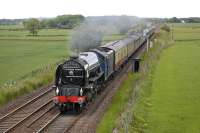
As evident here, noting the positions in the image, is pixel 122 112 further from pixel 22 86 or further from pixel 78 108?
pixel 22 86

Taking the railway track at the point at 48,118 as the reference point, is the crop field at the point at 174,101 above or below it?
above

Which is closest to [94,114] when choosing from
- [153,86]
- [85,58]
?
[85,58]

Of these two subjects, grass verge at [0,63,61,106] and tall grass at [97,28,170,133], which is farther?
grass verge at [0,63,61,106]

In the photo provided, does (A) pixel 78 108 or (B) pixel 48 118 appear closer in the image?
(B) pixel 48 118

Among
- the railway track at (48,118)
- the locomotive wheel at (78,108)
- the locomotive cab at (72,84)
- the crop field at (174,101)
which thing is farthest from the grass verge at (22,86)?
the crop field at (174,101)

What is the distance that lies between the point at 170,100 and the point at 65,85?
9127 mm

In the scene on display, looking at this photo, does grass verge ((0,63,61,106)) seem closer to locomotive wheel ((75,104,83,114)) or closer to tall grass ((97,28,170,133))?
locomotive wheel ((75,104,83,114))

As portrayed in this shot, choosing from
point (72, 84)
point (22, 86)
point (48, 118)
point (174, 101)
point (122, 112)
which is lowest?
point (48, 118)

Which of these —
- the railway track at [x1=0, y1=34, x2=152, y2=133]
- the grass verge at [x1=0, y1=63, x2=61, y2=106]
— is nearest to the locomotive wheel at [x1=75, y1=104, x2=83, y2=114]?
the railway track at [x1=0, y1=34, x2=152, y2=133]

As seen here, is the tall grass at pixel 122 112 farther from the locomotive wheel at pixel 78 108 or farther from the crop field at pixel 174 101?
the locomotive wheel at pixel 78 108

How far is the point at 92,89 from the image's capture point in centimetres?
2706

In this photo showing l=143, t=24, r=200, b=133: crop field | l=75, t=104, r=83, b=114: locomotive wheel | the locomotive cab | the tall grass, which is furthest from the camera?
l=75, t=104, r=83, b=114: locomotive wheel

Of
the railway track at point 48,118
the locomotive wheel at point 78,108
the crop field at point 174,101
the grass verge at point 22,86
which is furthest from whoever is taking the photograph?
the grass verge at point 22,86

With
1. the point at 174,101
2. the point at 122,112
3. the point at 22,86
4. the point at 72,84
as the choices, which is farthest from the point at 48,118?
the point at 174,101
